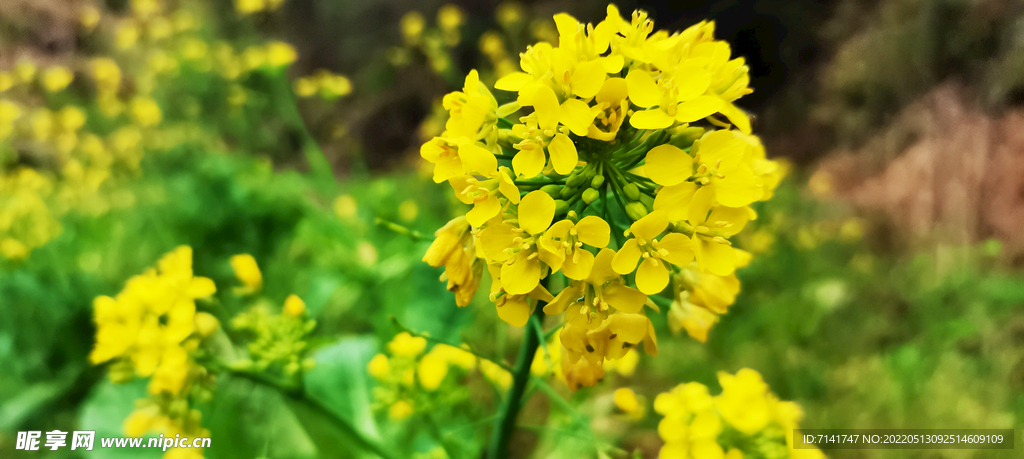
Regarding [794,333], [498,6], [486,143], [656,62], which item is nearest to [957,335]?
[794,333]

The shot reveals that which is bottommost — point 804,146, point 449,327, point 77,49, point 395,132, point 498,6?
point 449,327

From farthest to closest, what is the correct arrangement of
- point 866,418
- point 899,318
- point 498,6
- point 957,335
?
1. point 498,6
2. point 899,318
3. point 957,335
4. point 866,418

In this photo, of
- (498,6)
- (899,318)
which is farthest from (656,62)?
(498,6)

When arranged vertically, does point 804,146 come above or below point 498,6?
below

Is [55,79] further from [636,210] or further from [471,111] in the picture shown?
[636,210]

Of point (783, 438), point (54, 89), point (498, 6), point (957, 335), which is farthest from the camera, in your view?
point (498, 6)

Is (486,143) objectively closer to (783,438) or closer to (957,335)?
(783,438)

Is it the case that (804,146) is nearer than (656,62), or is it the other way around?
(656,62)
